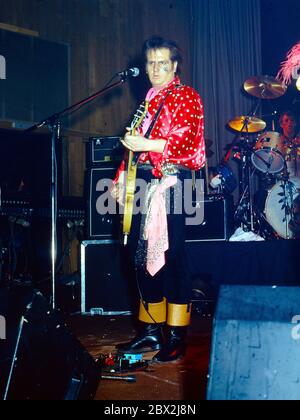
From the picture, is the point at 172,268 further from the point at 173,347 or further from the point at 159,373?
the point at 159,373

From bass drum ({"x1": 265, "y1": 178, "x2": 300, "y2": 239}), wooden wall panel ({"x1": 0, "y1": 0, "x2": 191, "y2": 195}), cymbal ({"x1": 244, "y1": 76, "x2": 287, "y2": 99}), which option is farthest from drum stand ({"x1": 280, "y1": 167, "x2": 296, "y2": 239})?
wooden wall panel ({"x1": 0, "y1": 0, "x2": 191, "y2": 195})

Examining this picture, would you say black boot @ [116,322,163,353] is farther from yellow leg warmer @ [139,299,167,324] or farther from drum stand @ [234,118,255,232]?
drum stand @ [234,118,255,232]

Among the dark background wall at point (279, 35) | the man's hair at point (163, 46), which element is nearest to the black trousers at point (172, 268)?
the man's hair at point (163, 46)

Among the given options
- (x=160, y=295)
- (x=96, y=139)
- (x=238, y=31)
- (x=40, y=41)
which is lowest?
(x=160, y=295)

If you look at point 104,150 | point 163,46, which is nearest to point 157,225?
point 163,46

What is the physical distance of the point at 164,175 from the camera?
2.91m

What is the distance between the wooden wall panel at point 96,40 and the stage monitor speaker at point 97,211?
8.02ft

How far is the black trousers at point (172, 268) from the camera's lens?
2984 mm

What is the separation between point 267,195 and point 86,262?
318cm

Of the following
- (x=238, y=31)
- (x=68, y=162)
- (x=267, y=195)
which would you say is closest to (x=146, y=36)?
(x=238, y=31)

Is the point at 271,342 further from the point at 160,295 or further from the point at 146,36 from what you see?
the point at 146,36

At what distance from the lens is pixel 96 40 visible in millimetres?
7508

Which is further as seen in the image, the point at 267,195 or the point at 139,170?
the point at 267,195

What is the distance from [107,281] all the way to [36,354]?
318cm
